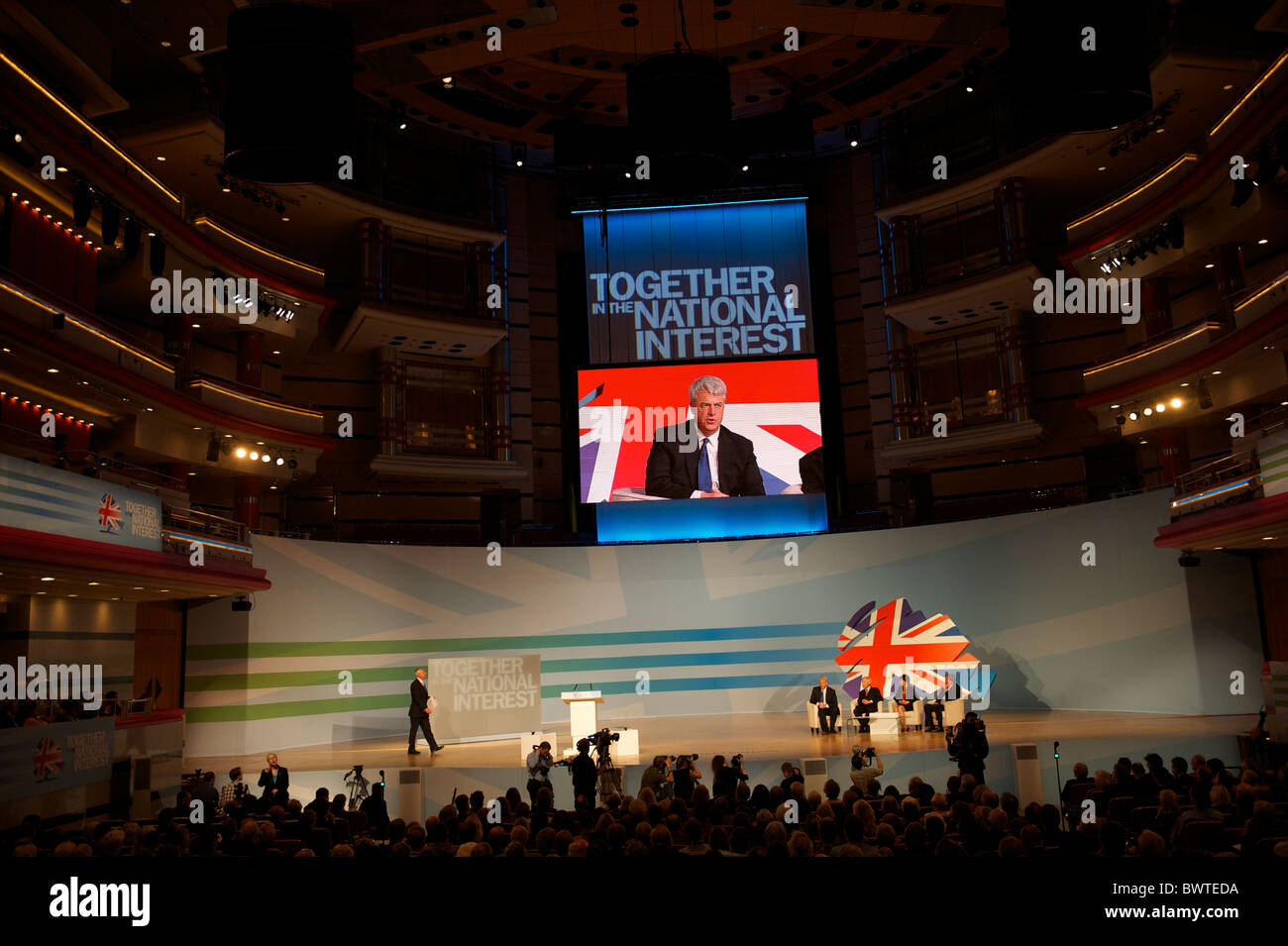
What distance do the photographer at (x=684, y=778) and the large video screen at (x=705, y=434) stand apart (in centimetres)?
1124

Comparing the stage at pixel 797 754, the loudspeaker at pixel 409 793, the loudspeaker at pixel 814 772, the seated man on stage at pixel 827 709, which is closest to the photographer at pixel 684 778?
the loudspeaker at pixel 814 772

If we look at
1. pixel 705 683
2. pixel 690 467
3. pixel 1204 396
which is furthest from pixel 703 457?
pixel 1204 396

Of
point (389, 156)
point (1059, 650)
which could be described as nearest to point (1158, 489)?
point (1059, 650)

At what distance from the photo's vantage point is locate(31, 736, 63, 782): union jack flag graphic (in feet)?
38.9

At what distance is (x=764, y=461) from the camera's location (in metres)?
22.1

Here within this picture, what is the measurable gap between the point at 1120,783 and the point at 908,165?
720 inches

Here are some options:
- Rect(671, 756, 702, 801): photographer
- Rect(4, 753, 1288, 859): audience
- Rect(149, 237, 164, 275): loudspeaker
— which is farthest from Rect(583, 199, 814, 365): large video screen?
Rect(4, 753, 1288, 859): audience

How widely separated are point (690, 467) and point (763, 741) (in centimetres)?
744

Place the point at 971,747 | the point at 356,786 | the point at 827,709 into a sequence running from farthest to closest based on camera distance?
the point at 827,709
the point at 356,786
the point at 971,747

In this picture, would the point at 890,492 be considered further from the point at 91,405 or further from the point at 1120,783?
the point at 91,405

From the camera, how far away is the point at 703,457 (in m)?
22.2

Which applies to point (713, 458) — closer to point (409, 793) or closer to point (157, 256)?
point (409, 793)
